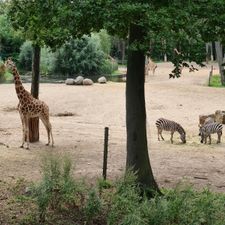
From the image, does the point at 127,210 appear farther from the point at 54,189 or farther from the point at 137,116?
the point at 137,116

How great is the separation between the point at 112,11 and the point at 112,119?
14071 millimetres

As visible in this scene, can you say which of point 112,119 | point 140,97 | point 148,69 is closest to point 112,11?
point 140,97

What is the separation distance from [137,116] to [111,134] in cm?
809

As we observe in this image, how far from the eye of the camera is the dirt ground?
413 inches

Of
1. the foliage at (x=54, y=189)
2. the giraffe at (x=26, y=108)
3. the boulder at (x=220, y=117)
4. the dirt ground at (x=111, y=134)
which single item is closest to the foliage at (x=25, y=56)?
the dirt ground at (x=111, y=134)

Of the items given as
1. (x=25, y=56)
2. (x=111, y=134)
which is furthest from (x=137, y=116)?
(x=25, y=56)

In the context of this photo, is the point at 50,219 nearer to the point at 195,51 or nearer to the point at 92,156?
the point at 195,51

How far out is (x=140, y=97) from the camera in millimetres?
7891

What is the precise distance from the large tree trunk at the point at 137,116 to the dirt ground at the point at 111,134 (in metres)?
1.38

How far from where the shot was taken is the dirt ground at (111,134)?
1049 cm

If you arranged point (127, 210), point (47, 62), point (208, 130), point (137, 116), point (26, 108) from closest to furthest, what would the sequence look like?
point (127, 210) < point (137, 116) < point (26, 108) < point (208, 130) < point (47, 62)

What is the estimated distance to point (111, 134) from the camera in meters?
16.0

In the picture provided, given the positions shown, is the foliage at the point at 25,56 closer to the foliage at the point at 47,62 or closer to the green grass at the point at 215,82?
the foliage at the point at 47,62

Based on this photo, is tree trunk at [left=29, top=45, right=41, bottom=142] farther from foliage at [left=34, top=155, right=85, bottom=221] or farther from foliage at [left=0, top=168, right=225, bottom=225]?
foliage at [left=34, top=155, right=85, bottom=221]
